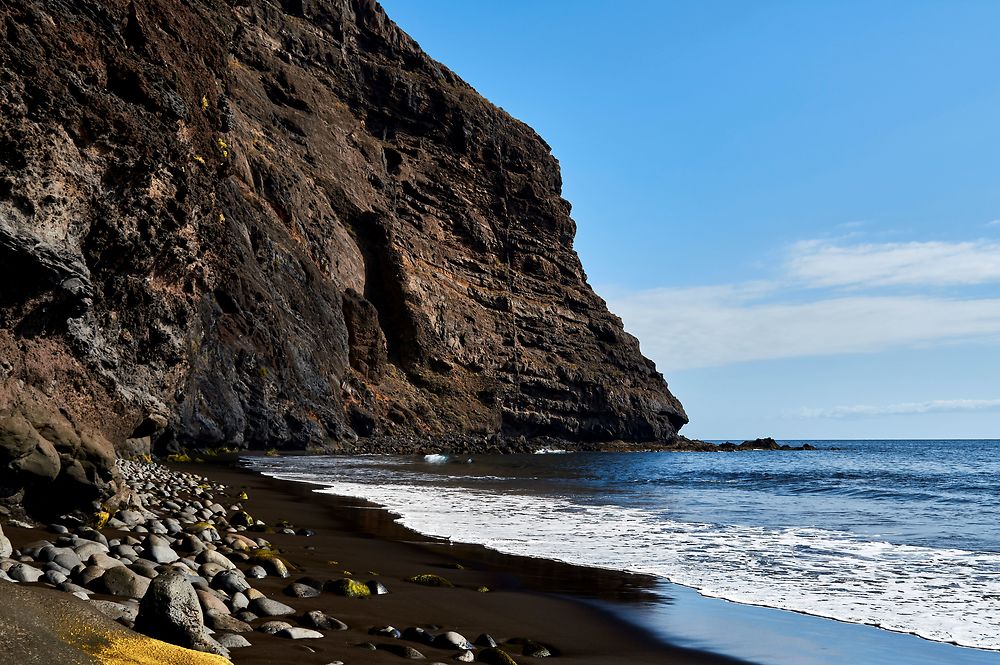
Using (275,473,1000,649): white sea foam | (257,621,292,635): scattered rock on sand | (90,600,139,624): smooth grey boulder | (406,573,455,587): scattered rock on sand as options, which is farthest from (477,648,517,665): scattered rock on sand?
(275,473,1000,649): white sea foam

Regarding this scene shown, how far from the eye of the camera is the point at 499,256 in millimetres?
85312

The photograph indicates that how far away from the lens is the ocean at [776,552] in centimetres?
623

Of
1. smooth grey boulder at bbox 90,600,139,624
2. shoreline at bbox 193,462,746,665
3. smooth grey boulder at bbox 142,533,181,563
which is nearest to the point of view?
smooth grey boulder at bbox 90,600,139,624

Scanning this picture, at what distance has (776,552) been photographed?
10.6 meters

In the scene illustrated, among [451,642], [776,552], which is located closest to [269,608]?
[451,642]

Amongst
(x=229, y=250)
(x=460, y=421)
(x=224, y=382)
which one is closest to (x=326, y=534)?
(x=224, y=382)

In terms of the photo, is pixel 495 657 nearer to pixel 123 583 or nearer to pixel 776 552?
pixel 123 583

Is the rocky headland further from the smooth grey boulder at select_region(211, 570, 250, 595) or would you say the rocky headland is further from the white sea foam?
the white sea foam

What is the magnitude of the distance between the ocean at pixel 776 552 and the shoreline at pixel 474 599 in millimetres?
399

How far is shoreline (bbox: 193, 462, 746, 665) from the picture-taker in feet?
18.1

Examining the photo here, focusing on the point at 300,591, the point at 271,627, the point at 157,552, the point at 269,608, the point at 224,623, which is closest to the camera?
the point at 224,623

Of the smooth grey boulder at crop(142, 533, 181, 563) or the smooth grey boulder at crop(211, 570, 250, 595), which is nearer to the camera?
the smooth grey boulder at crop(211, 570, 250, 595)

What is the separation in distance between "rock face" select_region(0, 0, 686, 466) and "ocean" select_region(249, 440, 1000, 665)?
20.3 ft

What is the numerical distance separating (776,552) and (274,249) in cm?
4376
